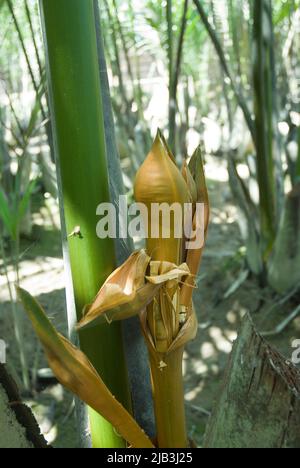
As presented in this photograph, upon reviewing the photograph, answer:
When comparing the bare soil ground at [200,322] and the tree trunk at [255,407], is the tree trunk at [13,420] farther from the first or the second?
the bare soil ground at [200,322]

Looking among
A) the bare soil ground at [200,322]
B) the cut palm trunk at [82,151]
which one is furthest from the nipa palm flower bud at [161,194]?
the bare soil ground at [200,322]

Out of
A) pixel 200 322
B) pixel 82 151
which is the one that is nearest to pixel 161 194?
pixel 82 151

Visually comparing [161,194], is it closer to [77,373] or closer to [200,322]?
[77,373]

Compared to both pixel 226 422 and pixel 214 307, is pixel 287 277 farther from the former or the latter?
pixel 226 422

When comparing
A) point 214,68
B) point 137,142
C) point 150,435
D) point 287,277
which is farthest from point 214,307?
point 214,68

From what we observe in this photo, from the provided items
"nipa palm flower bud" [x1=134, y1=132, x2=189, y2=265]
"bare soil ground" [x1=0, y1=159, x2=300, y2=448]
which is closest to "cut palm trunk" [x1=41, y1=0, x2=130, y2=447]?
"nipa palm flower bud" [x1=134, y1=132, x2=189, y2=265]

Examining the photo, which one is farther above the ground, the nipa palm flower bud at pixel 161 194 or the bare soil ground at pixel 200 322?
the nipa palm flower bud at pixel 161 194

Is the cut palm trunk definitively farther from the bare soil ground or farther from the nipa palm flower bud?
the bare soil ground
